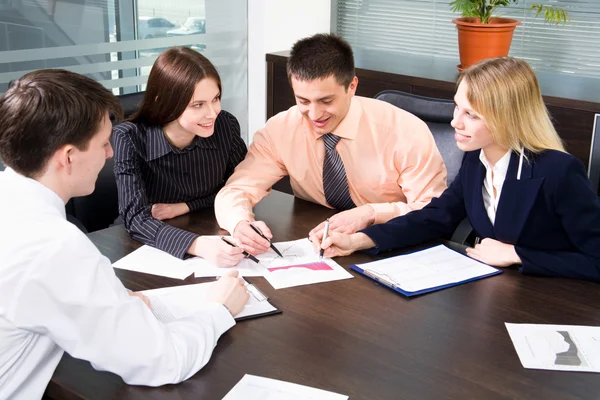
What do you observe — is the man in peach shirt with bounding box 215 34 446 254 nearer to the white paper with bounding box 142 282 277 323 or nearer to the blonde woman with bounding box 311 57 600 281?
the blonde woman with bounding box 311 57 600 281

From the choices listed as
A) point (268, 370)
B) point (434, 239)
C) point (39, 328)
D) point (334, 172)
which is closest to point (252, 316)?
point (268, 370)

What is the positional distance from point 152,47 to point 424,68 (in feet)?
5.28

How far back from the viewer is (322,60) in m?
→ 2.29

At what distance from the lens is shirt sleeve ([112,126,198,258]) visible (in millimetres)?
1998

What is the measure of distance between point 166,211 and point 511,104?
3.59 ft

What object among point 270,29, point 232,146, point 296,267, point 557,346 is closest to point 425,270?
point 296,267

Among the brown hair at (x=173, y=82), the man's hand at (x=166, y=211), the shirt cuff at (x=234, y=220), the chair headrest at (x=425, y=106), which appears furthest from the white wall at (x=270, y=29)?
the shirt cuff at (x=234, y=220)

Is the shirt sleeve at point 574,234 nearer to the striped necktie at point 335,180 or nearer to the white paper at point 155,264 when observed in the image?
the striped necktie at point 335,180

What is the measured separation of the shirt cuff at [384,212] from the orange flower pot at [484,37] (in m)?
1.51

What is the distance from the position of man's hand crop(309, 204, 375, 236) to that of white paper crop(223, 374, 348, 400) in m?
0.76

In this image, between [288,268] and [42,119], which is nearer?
[42,119]

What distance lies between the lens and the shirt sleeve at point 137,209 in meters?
2.00

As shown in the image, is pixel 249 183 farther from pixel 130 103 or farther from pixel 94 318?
pixel 94 318

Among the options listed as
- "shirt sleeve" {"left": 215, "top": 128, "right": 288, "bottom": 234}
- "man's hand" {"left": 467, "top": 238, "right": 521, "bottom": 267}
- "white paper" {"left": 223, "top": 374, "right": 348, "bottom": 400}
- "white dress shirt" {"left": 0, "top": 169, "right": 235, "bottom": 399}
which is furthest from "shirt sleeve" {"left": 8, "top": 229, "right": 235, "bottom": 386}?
"man's hand" {"left": 467, "top": 238, "right": 521, "bottom": 267}
